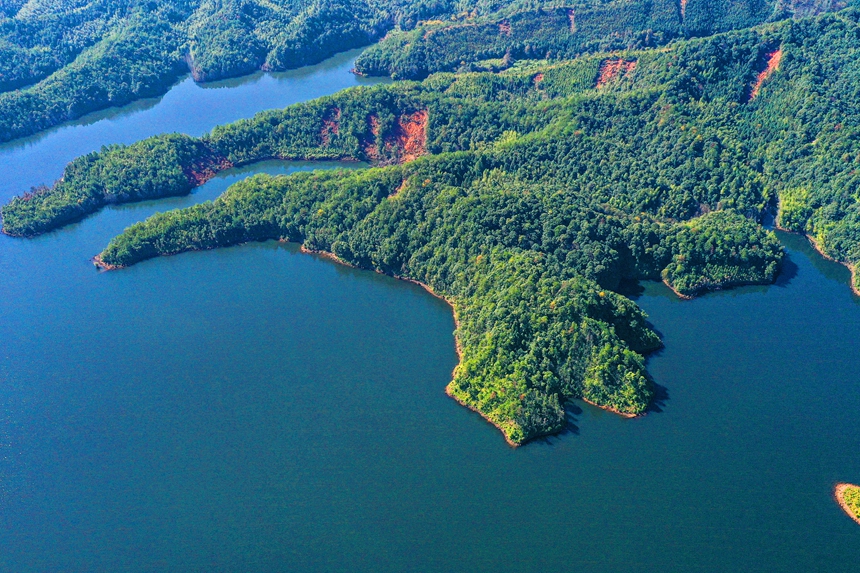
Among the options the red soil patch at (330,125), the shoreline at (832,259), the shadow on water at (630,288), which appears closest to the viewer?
the shadow on water at (630,288)

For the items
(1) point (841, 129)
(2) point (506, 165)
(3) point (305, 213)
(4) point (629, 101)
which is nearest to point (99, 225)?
(3) point (305, 213)

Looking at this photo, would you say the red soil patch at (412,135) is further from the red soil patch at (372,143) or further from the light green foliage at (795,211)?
the light green foliage at (795,211)

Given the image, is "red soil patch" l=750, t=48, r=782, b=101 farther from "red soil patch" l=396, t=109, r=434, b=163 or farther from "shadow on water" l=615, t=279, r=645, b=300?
"red soil patch" l=396, t=109, r=434, b=163

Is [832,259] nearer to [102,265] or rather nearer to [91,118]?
[102,265]

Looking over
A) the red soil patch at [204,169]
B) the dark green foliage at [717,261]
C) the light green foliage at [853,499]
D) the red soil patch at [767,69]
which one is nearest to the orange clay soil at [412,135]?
the red soil patch at [204,169]

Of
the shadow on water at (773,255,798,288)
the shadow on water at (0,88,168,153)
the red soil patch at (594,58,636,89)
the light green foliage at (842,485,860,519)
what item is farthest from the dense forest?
the light green foliage at (842,485,860,519)

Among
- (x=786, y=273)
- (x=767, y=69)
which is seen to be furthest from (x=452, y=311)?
(x=767, y=69)
